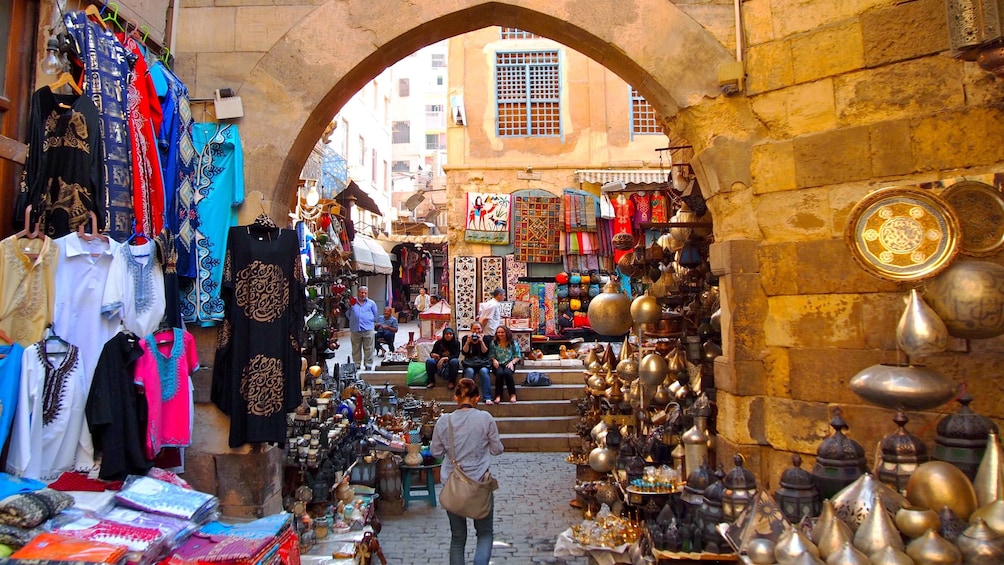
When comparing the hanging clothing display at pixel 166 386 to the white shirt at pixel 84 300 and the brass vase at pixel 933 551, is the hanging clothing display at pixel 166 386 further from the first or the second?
the brass vase at pixel 933 551

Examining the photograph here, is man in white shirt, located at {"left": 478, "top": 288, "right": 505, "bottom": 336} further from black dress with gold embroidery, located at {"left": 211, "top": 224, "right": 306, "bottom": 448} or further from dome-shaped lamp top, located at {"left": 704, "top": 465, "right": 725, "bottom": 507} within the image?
dome-shaped lamp top, located at {"left": 704, "top": 465, "right": 725, "bottom": 507}

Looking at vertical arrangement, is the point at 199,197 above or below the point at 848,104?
below

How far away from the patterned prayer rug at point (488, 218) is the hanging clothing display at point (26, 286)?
917 centimetres

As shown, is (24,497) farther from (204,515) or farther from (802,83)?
(802,83)

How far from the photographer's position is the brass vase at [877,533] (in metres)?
2.03

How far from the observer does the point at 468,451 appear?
3.81 metres

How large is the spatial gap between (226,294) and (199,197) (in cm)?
63

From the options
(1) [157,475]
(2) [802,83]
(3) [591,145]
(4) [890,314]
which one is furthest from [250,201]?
(3) [591,145]

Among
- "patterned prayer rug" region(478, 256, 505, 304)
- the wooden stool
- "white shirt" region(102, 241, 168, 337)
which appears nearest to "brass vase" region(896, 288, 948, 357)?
"white shirt" region(102, 241, 168, 337)

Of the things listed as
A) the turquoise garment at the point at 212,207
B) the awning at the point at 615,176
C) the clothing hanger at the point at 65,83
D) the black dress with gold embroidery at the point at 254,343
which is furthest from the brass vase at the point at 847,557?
the awning at the point at 615,176

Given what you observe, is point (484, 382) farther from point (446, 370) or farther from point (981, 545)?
point (981, 545)

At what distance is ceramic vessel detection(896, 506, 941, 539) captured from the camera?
206cm

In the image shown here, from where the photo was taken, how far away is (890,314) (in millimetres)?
3195

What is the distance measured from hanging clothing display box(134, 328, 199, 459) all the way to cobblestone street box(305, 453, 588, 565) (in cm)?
129
